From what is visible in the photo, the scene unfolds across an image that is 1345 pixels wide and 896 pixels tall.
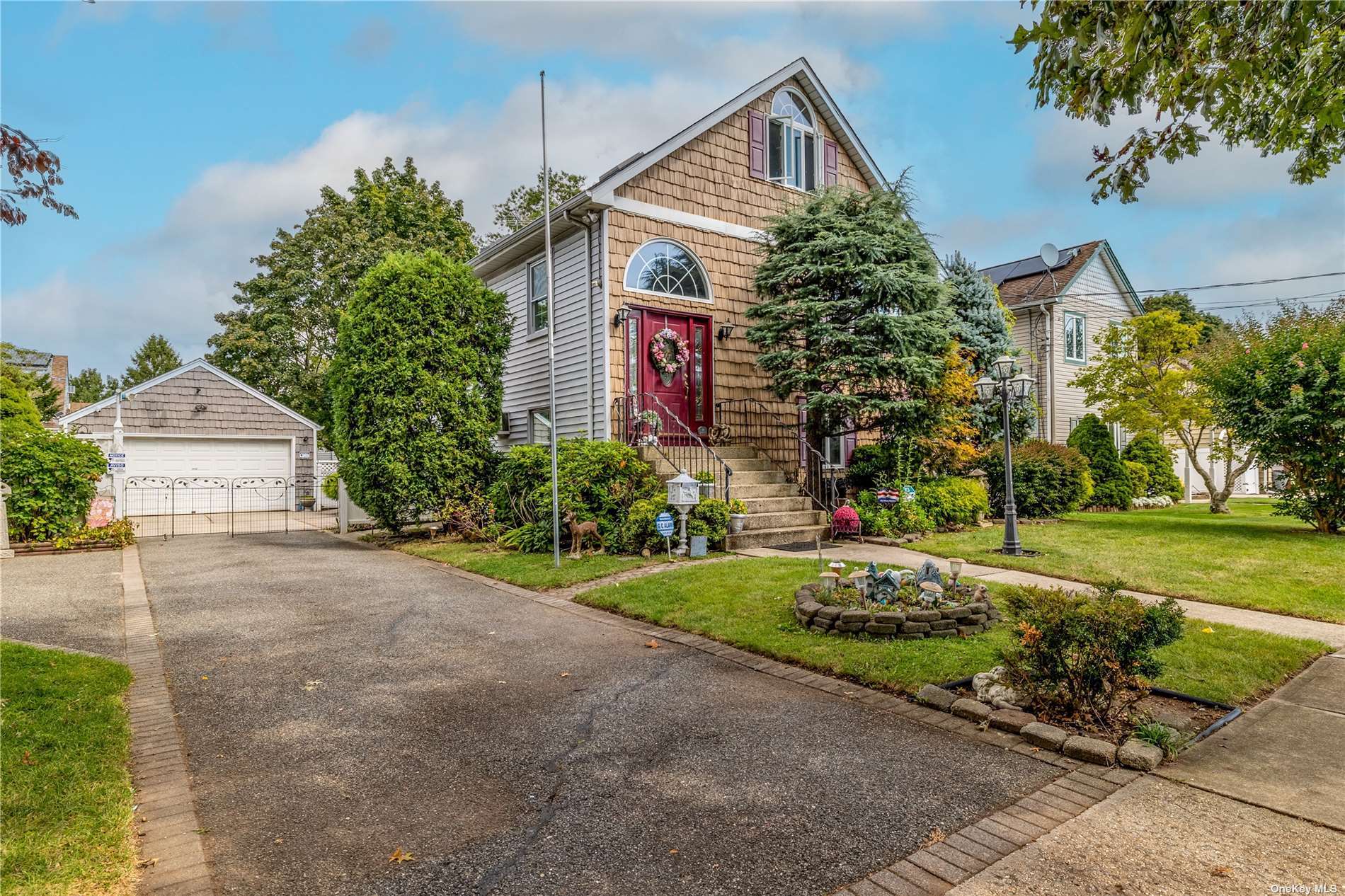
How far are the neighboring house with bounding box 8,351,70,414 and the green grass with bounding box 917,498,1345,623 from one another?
3855 centimetres

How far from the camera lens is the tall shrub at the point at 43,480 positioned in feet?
38.7

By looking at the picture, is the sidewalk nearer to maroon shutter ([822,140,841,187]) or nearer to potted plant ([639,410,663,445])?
potted plant ([639,410,663,445])

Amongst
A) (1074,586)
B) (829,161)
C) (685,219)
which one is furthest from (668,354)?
(1074,586)

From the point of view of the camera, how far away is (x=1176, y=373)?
59.0ft

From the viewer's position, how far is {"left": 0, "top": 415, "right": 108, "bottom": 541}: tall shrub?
38.7 ft

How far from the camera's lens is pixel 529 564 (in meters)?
9.70

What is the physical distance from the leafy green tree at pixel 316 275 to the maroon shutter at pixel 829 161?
16443mm

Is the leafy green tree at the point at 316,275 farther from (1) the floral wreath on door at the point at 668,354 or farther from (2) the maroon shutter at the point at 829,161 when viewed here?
(1) the floral wreath on door at the point at 668,354

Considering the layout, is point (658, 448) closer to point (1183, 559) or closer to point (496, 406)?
point (496, 406)

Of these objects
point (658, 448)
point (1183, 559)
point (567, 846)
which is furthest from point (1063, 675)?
point (658, 448)

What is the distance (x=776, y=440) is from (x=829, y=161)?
6065 mm

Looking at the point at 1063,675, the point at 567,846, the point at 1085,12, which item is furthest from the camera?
the point at 1063,675

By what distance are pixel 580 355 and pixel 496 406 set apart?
1781 millimetres

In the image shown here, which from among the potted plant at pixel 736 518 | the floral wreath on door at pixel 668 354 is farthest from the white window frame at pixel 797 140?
the potted plant at pixel 736 518
